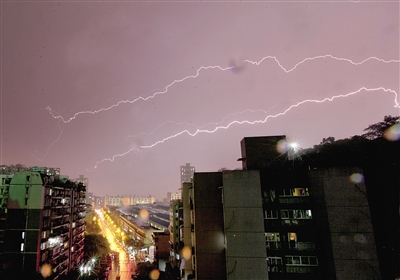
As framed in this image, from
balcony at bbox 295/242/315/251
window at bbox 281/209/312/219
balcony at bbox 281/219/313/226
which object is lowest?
balcony at bbox 295/242/315/251

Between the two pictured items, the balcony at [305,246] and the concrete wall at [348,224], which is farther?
the balcony at [305,246]

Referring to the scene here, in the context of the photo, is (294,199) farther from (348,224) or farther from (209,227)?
(209,227)

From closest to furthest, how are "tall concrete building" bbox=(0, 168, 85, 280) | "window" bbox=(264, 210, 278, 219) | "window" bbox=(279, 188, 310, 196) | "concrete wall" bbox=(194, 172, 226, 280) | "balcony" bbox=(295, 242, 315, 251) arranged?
"balcony" bbox=(295, 242, 315, 251) → "window" bbox=(264, 210, 278, 219) → "window" bbox=(279, 188, 310, 196) → "concrete wall" bbox=(194, 172, 226, 280) → "tall concrete building" bbox=(0, 168, 85, 280)

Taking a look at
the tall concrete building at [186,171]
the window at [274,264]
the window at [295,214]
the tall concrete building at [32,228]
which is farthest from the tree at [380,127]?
the tall concrete building at [186,171]

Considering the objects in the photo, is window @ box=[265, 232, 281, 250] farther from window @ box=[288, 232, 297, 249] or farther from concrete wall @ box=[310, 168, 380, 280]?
concrete wall @ box=[310, 168, 380, 280]

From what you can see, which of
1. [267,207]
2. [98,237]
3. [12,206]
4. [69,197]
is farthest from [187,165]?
[267,207]

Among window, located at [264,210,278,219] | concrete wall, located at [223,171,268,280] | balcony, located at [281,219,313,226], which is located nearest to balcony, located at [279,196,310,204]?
window, located at [264,210,278,219]

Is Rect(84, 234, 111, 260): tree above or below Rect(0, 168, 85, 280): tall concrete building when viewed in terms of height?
below

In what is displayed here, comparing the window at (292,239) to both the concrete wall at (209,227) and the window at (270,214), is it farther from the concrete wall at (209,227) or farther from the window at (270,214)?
the concrete wall at (209,227)

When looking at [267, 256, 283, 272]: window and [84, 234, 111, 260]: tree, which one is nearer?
[267, 256, 283, 272]: window
